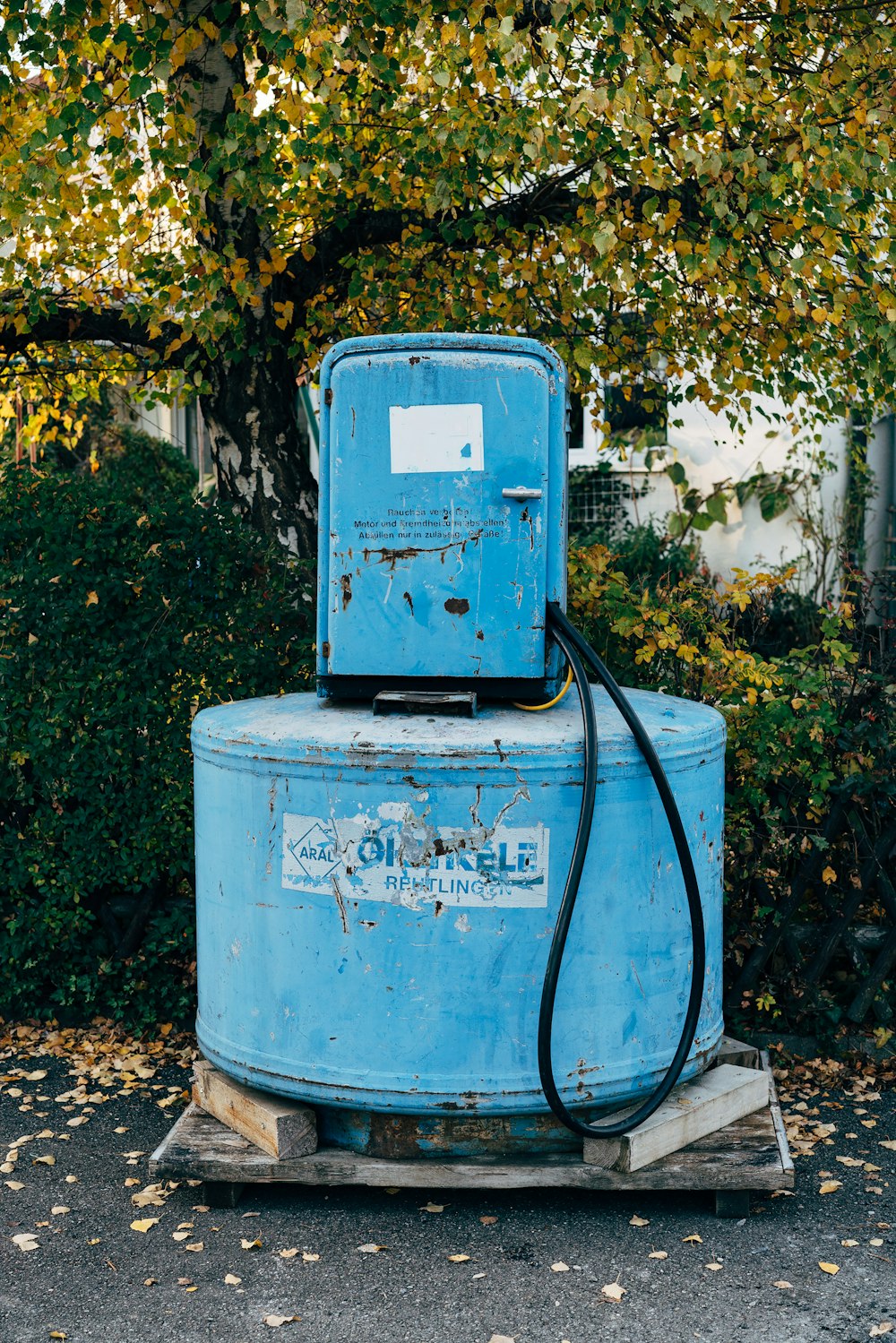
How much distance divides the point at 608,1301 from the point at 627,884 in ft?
3.18

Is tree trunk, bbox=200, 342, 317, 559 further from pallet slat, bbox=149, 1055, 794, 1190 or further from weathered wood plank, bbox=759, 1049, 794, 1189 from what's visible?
weathered wood plank, bbox=759, 1049, 794, 1189

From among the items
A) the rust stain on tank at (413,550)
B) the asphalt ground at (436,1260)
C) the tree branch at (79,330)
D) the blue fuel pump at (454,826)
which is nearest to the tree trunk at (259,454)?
the tree branch at (79,330)

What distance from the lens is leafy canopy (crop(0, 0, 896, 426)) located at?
4414 millimetres

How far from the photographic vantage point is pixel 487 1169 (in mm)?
3297

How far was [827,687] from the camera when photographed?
445 centimetres

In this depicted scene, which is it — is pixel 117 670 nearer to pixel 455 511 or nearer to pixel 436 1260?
pixel 455 511

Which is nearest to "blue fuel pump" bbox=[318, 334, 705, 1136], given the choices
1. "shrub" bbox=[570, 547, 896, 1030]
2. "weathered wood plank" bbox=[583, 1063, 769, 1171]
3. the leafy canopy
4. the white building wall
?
"weathered wood plank" bbox=[583, 1063, 769, 1171]

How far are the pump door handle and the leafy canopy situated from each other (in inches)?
54.7

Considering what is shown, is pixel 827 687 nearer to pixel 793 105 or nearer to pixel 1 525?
pixel 793 105

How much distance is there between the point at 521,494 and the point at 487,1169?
175 centimetres

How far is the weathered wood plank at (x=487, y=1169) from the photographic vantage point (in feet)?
10.7

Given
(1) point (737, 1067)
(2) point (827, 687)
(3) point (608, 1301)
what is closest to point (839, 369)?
(2) point (827, 687)

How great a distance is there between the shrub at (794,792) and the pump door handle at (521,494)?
4.22 feet

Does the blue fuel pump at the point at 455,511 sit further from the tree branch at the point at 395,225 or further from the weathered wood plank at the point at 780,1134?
the tree branch at the point at 395,225
